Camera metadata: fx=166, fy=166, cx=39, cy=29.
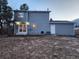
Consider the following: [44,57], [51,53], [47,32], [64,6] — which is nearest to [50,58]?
[44,57]

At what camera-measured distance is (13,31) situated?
30.0m

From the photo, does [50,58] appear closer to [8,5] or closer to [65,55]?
[65,55]

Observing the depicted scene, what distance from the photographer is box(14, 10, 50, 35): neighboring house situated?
29328 mm

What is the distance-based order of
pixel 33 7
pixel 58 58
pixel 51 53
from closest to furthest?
pixel 58 58, pixel 51 53, pixel 33 7

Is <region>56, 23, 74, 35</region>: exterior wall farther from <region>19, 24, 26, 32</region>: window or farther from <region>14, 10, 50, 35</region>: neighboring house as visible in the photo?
<region>19, 24, 26, 32</region>: window

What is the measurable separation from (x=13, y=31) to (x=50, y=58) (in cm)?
2149

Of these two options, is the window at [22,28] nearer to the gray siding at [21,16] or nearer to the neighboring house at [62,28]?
the gray siding at [21,16]

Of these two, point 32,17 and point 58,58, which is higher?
point 32,17

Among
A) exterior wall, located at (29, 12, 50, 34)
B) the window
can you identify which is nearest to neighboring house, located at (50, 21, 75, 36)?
exterior wall, located at (29, 12, 50, 34)

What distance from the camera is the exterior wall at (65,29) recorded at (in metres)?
30.4

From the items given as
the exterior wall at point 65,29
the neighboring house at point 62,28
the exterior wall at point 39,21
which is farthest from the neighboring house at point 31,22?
the exterior wall at point 65,29

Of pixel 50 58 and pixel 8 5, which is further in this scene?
pixel 8 5

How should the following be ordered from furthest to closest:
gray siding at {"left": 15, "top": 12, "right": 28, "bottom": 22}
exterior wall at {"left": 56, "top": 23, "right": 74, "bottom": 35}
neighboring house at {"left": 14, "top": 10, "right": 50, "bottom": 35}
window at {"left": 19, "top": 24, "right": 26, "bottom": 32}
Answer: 1. exterior wall at {"left": 56, "top": 23, "right": 74, "bottom": 35}
2. gray siding at {"left": 15, "top": 12, "right": 28, "bottom": 22}
3. window at {"left": 19, "top": 24, "right": 26, "bottom": 32}
4. neighboring house at {"left": 14, "top": 10, "right": 50, "bottom": 35}

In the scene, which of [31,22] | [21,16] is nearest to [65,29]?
[31,22]
